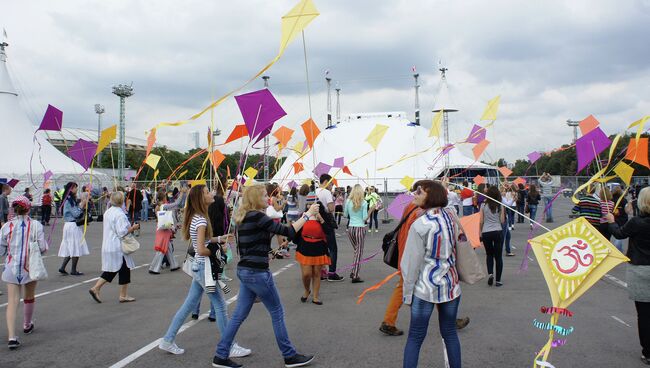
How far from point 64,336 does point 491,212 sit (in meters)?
6.19

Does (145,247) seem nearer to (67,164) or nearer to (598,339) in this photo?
(598,339)

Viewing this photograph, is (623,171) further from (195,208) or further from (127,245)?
(127,245)

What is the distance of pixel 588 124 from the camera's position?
310 inches

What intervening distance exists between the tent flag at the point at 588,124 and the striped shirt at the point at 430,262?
539 cm

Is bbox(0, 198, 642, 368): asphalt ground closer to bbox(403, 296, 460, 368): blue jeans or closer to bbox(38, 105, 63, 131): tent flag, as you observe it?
bbox(403, 296, 460, 368): blue jeans

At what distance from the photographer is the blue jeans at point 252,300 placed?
424cm

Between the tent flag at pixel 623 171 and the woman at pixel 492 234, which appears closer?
the tent flag at pixel 623 171

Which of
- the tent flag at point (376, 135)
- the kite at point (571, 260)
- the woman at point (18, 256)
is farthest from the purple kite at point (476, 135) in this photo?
the woman at point (18, 256)

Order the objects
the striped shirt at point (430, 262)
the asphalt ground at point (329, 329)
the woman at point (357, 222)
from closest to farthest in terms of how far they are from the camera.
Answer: the striped shirt at point (430, 262), the asphalt ground at point (329, 329), the woman at point (357, 222)

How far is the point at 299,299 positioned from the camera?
23.3ft

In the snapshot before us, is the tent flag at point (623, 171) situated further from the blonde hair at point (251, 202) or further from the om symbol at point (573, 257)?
the blonde hair at point (251, 202)

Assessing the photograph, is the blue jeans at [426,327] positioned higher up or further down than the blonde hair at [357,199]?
further down

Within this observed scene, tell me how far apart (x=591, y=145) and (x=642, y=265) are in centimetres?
333

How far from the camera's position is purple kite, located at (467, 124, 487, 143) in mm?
15172
